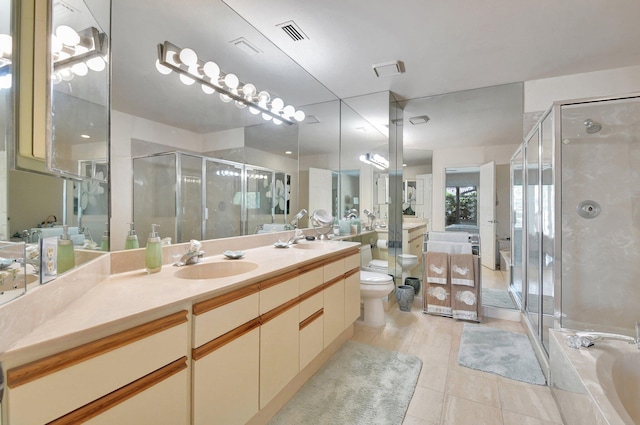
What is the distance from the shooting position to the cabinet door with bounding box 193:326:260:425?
1034 millimetres

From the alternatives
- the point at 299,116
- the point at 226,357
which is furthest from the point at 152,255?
the point at 299,116

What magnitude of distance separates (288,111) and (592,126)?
254 cm

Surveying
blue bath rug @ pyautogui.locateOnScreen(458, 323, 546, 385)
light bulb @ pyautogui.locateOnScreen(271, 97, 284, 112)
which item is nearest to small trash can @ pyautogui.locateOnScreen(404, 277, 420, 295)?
blue bath rug @ pyautogui.locateOnScreen(458, 323, 546, 385)

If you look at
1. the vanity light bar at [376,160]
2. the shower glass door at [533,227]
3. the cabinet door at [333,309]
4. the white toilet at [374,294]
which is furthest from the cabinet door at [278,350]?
the vanity light bar at [376,160]

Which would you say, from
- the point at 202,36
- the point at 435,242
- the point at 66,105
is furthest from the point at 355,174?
the point at 66,105

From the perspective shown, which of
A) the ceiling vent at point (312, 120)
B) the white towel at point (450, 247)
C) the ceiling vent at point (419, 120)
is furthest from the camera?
the ceiling vent at point (419, 120)

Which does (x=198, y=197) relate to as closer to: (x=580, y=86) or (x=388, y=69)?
(x=388, y=69)

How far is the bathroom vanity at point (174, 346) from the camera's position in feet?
2.15

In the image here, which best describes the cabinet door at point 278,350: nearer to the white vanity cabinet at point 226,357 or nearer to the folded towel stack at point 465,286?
the white vanity cabinet at point 226,357

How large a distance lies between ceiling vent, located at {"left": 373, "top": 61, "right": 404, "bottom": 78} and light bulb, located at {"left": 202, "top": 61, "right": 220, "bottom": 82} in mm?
1443

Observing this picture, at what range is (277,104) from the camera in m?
2.52

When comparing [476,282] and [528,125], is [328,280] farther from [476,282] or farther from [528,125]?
[528,125]

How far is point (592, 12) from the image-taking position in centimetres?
181

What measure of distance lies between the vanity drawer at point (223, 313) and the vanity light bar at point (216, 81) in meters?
1.35
